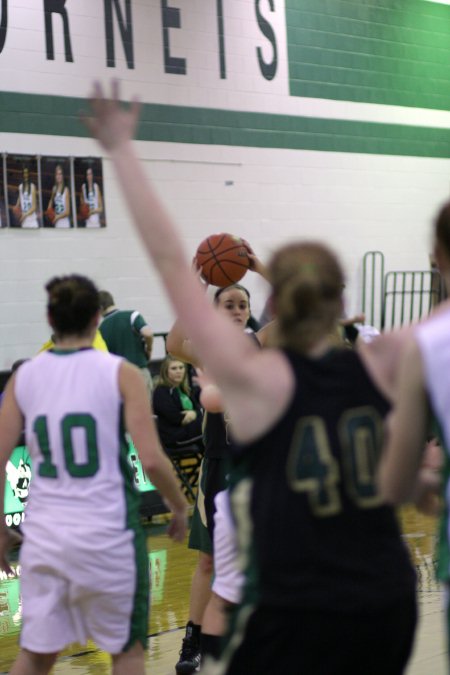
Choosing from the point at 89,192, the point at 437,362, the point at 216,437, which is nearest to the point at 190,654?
the point at 216,437

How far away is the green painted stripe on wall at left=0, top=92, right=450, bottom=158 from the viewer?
34.6 feet

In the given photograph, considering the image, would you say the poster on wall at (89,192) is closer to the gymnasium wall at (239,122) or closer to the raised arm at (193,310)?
the gymnasium wall at (239,122)

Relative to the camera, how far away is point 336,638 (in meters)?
2.33

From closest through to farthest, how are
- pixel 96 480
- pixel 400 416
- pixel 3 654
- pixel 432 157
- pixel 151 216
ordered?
pixel 400 416 → pixel 151 216 → pixel 96 480 → pixel 3 654 → pixel 432 157

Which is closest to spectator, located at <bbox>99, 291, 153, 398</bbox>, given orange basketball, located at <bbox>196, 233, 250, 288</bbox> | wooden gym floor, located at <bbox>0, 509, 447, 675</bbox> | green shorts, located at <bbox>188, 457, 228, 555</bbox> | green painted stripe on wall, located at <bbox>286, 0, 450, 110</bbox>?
wooden gym floor, located at <bbox>0, 509, 447, 675</bbox>

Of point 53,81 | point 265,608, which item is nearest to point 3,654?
point 265,608

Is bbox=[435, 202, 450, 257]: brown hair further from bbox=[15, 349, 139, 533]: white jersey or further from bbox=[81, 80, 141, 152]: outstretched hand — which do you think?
bbox=[15, 349, 139, 533]: white jersey

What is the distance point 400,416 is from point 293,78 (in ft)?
36.5

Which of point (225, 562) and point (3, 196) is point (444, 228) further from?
point (3, 196)

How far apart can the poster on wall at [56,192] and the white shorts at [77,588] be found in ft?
24.2

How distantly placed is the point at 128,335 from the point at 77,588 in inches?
269

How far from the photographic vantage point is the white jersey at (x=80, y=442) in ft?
11.2

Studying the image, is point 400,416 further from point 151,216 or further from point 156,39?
point 156,39

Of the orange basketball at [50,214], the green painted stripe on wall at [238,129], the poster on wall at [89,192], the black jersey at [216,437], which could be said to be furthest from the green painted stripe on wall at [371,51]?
the black jersey at [216,437]
